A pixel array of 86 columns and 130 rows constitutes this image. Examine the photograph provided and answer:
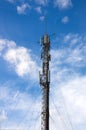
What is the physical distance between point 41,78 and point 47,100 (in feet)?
15.4

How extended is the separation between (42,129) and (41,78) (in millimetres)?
9707

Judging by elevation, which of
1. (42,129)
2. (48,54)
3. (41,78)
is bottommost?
(42,129)

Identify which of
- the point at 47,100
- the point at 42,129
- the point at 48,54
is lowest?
the point at 42,129

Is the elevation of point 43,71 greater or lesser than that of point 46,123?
greater

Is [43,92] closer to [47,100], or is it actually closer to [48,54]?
[47,100]

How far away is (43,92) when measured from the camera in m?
70.5

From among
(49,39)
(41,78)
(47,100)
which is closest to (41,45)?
(49,39)

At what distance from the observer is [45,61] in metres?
74.1

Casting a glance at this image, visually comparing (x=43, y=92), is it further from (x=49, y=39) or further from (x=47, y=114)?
(x=49, y=39)

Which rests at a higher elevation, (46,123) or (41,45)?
(41,45)

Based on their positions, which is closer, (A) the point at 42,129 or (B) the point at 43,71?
(A) the point at 42,129

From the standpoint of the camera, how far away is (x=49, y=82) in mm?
71812

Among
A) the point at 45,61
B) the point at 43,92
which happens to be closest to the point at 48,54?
the point at 45,61

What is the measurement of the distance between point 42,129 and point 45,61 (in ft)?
44.3
